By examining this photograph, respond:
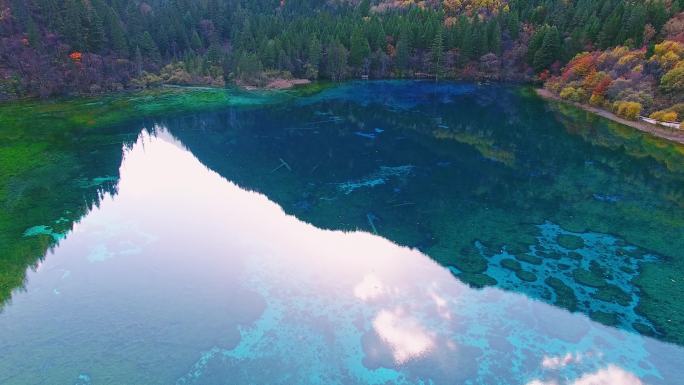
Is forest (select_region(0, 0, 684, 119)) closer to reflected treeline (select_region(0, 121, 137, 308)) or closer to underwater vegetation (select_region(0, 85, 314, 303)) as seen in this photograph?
underwater vegetation (select_region(0, 85, 314, 303))

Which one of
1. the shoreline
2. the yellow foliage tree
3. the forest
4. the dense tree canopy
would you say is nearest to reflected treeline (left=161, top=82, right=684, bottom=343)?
the shoreline

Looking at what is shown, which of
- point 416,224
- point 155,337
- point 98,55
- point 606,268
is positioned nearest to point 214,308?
point 155,337

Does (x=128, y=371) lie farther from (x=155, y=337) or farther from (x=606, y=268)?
(x=606, y=268)

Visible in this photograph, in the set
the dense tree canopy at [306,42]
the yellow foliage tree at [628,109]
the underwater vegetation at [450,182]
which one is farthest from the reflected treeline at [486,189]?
the dense tree canopy at [306,42]

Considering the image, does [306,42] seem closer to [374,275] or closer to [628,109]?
[628,109]

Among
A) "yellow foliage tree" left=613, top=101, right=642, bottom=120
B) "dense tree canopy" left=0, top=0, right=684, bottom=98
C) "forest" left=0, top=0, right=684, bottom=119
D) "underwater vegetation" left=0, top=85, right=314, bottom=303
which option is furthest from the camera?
"dense tree canopy" left=0, top=0, right=684, bottom=98

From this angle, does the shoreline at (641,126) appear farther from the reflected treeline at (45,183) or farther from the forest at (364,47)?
the reflected treeline at (45,183)

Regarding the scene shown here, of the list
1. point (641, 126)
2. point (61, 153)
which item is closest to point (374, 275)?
point (61, 153)

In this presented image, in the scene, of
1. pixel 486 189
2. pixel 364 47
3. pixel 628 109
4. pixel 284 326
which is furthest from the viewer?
pixel 364 47
